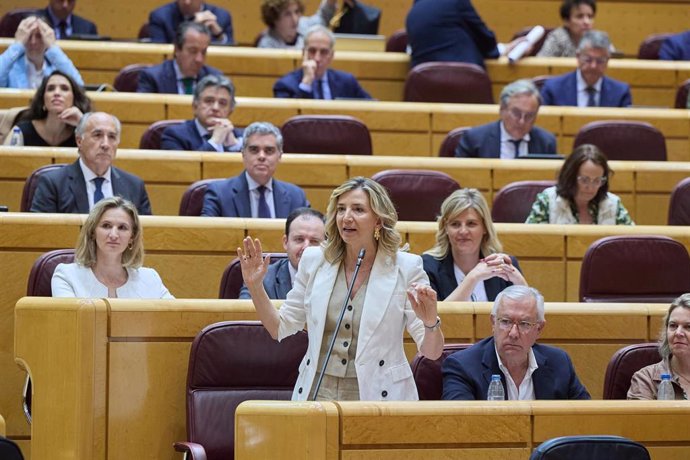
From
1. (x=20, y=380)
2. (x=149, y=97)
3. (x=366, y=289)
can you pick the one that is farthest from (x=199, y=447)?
(x=149, y=97)

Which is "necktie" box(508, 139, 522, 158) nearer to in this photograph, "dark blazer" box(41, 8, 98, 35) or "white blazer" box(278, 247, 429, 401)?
"white blazer" box(278, 247, 429, 401)

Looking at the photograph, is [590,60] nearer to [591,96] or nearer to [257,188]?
[591,96]

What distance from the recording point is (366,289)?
2.97 m

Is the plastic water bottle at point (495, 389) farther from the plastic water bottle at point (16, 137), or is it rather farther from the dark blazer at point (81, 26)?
the dark blazer at point (81, 26)

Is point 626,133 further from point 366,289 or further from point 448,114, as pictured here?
point 366,289

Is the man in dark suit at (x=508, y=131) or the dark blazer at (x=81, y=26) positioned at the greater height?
the dark blazer at (x=81, y=26)

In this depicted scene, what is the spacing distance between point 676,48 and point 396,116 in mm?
2111

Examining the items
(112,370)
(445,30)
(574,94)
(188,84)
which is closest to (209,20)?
(188,84)

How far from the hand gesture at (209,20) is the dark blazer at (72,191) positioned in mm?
2465

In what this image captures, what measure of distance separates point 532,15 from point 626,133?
255 centimetres

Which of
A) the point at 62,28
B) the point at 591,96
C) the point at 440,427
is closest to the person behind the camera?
the point at 440,427

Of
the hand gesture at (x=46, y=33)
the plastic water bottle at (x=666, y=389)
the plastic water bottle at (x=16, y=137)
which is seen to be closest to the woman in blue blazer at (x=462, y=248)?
the plastic water bottle at (x=666, y=389)

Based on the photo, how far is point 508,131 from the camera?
17.4 ft

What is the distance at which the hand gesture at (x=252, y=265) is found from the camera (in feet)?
9.60
